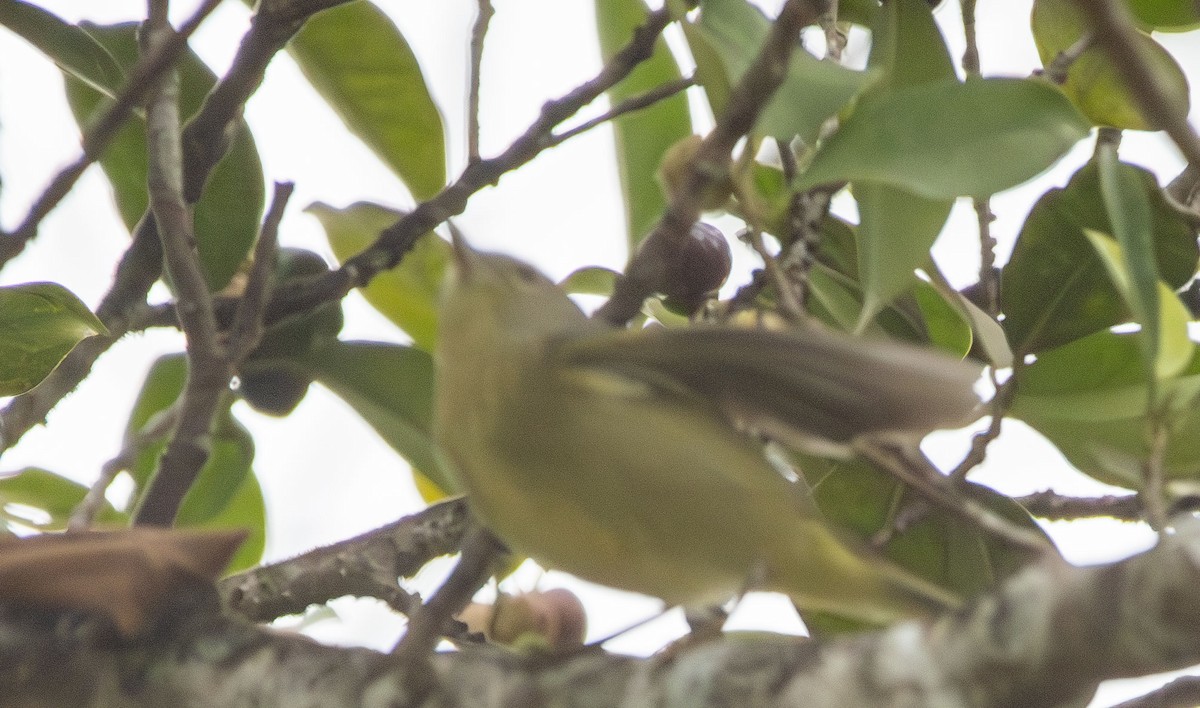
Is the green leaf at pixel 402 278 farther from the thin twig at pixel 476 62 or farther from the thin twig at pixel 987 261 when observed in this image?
the thin twig at pixel 987 261

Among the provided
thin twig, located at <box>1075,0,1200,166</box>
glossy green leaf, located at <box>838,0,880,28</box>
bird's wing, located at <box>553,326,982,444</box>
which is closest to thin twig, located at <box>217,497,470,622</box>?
bird's wing, located at <box>553,326,982,444</box>

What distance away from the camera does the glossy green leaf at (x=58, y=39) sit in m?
1.88

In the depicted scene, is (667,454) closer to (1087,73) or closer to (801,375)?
(801,375)

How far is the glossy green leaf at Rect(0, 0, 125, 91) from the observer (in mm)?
1876

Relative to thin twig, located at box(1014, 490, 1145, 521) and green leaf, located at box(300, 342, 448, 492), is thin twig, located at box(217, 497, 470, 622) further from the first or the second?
thin twig, located at box(1014, 490, 1145, 521)

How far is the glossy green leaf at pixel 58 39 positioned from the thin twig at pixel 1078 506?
4.87ft

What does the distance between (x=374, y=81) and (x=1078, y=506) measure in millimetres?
1317

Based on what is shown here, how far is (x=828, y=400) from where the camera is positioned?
3.90 ft

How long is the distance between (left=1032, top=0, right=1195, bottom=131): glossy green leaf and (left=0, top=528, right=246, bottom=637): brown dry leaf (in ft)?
4.68

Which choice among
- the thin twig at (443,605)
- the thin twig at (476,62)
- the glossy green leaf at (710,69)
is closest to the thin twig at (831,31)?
the glossy green leaf at (710,69)

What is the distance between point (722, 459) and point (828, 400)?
5.3 inches

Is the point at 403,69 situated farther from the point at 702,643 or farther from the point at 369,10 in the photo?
Result: the point at 702,643

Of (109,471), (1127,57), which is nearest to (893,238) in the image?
(1127,57)

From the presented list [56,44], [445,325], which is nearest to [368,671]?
[445,325]
